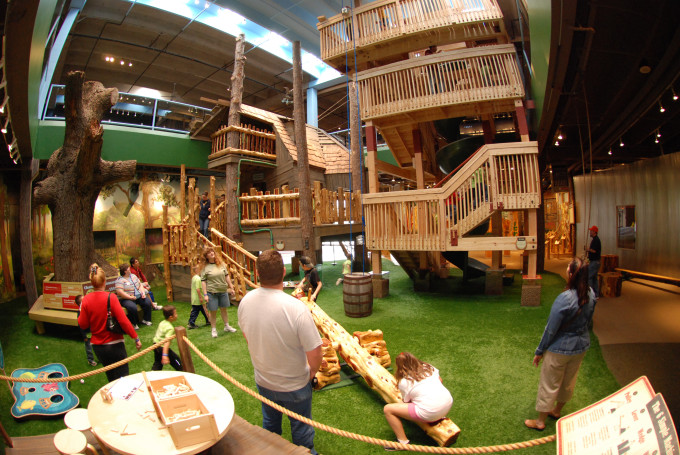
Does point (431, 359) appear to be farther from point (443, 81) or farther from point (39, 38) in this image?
point (39, 38)

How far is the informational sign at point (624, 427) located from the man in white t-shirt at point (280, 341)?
1.58 metres

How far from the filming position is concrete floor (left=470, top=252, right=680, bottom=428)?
4.53 m

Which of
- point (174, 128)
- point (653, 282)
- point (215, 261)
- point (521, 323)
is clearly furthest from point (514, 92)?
point (174, 128)

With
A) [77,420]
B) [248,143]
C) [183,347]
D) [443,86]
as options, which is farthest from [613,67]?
[248,143]

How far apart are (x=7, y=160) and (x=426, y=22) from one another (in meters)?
10.4

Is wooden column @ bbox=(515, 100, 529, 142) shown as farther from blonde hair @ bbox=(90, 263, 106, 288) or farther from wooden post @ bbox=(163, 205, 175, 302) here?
wooden post @ bbox=(163, 205, 175, 302)

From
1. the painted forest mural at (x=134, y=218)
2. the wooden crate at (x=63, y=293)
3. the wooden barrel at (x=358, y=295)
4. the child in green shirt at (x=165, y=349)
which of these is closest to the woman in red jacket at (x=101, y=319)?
the child in green shirt at (x=165, y=349)

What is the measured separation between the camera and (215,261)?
24.7ft

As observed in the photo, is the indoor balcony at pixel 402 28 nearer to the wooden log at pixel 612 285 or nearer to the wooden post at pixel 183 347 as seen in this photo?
the wooden log at pixel 612 285

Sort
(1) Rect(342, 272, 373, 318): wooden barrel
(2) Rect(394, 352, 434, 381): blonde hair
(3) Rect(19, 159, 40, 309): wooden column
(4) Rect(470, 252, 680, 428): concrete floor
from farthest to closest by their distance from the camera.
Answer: (3) Rect(19, 159, 40, 309): wooden column → (1) Rect(342, 272, 373, 318): wooden barrel → (4) Rect(470, 252, 680, 428): concrete floor → (2) Rect(394, 352, 434, 381): blonde hair

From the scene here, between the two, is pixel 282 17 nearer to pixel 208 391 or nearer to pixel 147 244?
pixel 147 244

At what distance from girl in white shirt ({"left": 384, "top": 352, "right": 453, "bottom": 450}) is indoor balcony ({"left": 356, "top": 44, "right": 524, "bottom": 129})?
6950 mm

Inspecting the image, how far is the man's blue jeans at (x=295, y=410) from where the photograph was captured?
9.21 feet

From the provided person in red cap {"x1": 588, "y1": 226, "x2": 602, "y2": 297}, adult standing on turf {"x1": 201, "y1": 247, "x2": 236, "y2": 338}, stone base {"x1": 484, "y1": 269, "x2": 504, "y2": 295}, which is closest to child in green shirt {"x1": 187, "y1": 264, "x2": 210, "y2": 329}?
adult standing on turf {"x1": 201, "y1": 247, "x2": 236, "y2": 338}
